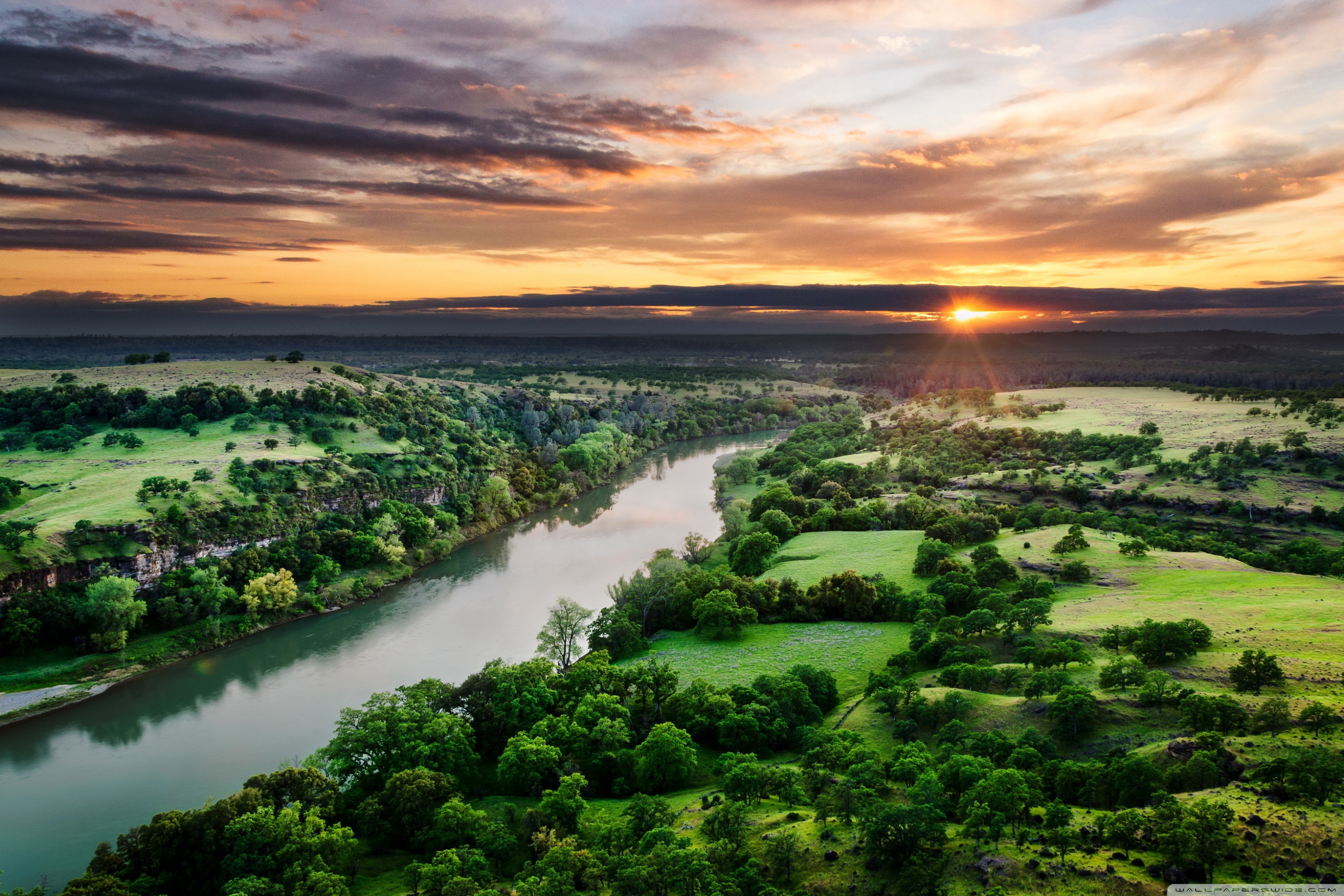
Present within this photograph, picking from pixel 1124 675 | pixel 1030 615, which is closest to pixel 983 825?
pixel 1124 675

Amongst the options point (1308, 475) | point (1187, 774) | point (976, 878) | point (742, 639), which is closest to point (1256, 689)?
point (1187, 774)

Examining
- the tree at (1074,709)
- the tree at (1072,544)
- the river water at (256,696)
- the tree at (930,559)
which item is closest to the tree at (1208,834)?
the tree at (1074,709)

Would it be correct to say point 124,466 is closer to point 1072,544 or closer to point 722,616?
point 722,616

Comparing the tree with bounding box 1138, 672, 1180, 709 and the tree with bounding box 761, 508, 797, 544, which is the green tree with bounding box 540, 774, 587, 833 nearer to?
the tree with bounding box 1138, 672, 1180, 709

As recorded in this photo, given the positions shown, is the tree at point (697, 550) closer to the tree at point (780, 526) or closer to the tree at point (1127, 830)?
the tree at point (780, 526)

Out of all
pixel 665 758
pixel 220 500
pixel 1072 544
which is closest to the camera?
pixel 665 758

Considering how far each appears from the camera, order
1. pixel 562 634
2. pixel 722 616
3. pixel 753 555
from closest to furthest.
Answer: pixel 562 634
pixel 722 616
pixel 753 555
